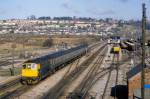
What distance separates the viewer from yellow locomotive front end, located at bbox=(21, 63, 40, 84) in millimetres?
43344

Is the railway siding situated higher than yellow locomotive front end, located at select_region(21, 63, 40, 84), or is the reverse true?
yellow locomotive front end, located at select_region(21, 63, 40, 84)

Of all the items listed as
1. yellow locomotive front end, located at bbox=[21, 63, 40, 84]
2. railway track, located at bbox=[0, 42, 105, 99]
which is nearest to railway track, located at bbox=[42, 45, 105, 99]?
railway track, located at bbox=[0, 42, 105, 99]

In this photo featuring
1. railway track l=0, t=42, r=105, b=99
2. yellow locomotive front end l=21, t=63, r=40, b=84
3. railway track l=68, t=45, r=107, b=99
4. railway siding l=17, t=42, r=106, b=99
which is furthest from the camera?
yellow locomotive front end l=21, t=63, r=40, b=84

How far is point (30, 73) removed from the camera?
43531mm

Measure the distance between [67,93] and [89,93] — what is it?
81.7 inches

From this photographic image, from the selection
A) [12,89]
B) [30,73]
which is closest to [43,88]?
[30,73]

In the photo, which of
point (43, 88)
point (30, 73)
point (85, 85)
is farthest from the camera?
point (85, 85)

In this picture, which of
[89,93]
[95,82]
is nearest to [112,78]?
[95,82]

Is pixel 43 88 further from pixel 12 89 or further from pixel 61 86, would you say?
pixel 12 89

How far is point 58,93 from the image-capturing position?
3850 cm

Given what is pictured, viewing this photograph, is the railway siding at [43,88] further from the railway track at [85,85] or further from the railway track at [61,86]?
the railway track at [85,85]

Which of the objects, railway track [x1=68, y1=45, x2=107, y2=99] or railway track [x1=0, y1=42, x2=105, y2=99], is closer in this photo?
railway track [x1=0, y1=42, x2=105, y2=99]

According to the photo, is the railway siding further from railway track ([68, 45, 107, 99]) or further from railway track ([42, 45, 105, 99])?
railway track ([68, 45, 107, 99])

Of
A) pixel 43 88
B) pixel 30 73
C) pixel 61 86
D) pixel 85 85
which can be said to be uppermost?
pixel 30 73
